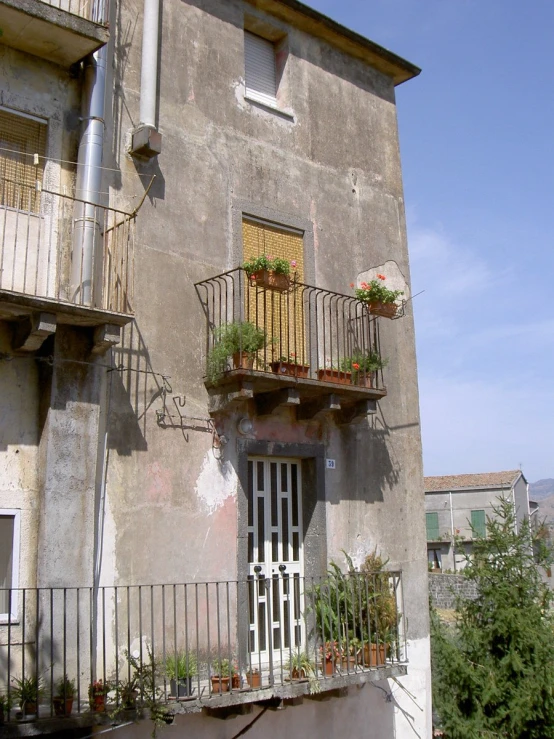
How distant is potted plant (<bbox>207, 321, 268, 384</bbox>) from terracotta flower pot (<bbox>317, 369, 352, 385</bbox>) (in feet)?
3.67

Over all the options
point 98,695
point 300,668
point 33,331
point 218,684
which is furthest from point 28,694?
point 33,331

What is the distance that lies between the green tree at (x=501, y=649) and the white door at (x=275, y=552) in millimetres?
2400

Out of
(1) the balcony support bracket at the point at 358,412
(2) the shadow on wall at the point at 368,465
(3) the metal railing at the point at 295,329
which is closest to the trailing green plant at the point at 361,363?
(3) the metal railing at the point at 295,329

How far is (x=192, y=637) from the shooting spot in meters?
9.27

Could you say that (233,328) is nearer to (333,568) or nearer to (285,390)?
(285,390)

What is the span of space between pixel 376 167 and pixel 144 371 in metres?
6.00

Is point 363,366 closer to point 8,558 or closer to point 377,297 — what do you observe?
point 377,297

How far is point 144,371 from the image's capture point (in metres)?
9.54

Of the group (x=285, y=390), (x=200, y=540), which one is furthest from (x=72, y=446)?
(x=285, y=390)

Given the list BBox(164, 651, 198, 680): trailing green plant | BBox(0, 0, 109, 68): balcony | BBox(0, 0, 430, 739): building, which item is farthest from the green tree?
BBox(0, 0, 109, 68): balcony

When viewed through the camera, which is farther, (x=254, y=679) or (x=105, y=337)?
(x=254, y=679)

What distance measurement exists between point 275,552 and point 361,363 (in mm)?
2890

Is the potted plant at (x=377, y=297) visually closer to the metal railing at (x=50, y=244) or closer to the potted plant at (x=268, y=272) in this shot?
the potted plant at (x=268, y=272)

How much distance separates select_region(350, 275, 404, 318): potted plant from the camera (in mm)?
11477
